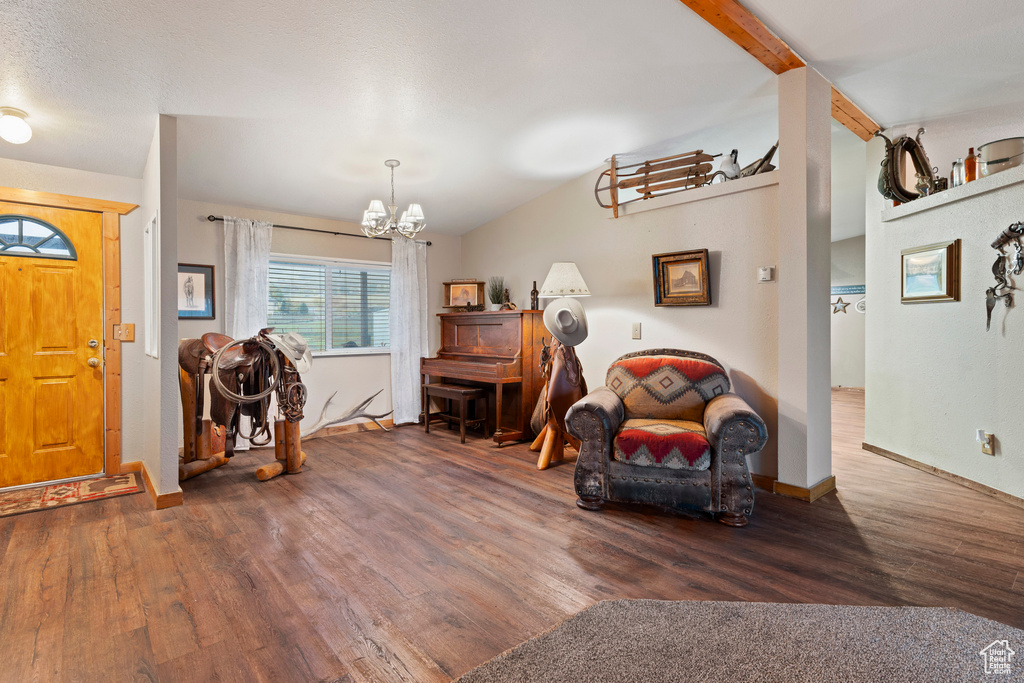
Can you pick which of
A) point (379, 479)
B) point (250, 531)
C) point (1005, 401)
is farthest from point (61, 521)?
A: point (1005, 401)

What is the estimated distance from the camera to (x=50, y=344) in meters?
3.62

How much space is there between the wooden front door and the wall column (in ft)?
16.3

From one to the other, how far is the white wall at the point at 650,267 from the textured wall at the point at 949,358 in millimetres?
1355

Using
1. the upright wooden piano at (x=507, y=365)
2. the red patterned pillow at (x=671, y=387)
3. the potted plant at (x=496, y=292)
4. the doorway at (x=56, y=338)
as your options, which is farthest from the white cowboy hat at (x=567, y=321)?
the doorway at (x=56, y=338)

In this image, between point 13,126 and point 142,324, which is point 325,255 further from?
point 13,126

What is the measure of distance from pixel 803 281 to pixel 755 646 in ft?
7.33

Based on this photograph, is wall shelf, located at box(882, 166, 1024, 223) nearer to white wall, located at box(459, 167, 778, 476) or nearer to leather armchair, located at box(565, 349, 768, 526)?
white wall, located at box(459, 167, 778, 476)

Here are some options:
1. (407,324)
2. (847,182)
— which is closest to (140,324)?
(407,324)

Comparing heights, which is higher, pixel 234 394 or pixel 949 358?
pixel 949 358

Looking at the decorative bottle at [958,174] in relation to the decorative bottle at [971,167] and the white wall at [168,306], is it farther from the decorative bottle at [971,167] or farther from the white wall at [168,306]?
the white wall at [168,306]

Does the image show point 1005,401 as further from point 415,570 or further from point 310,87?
point 310,87

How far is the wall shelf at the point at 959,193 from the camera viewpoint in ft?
9.97

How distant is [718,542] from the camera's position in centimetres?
254
